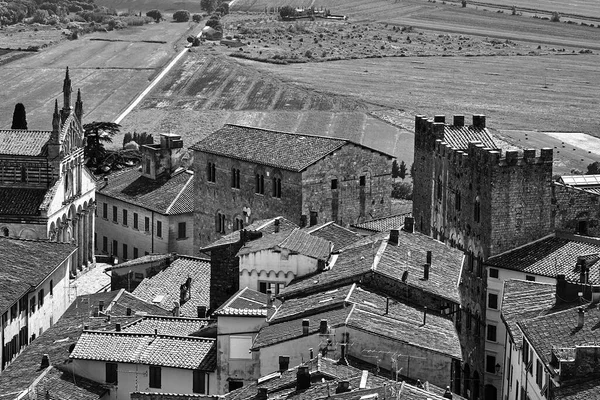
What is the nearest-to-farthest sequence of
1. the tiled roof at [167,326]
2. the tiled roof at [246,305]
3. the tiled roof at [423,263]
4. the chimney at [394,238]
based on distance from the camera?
the tiled roof at [246,305] < the tiled roof at [167,326] < the tiled roof at [423,263] < the chimney at [394,238]

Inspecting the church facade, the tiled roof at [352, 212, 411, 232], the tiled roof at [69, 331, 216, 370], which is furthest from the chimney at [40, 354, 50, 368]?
the church facade

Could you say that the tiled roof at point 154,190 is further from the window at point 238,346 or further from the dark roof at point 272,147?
the window at point 238,346

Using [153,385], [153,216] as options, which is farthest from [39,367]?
[153,216]

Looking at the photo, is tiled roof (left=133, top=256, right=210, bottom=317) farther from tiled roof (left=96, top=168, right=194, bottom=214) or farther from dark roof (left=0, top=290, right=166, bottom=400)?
tiled roof (left=96, top=168, right=194, bottom=214)

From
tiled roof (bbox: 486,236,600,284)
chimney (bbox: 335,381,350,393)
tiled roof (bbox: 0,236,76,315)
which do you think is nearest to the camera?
chimney (bbox: 335,381,350,393)

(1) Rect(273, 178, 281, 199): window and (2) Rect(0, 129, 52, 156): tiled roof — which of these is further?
(2) Rect(0, 129, 52, 156): tiled roof

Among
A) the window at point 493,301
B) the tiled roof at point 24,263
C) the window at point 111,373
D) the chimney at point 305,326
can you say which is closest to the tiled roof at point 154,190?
the tiled roof at point 24,263
